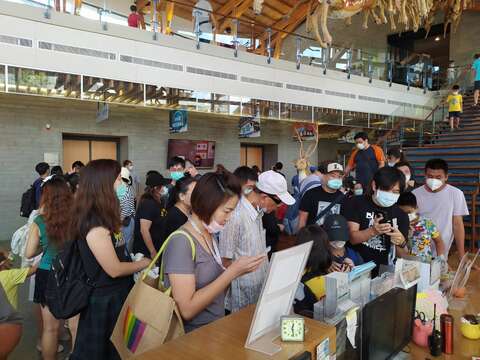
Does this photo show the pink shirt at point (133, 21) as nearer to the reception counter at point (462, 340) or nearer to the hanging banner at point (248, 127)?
the hanging banner at point (248, 127)

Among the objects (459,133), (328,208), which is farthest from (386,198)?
(459,133)

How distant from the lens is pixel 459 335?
6.04 ft

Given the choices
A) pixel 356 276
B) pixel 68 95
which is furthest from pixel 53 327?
pixel 68 95

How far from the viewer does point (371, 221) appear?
2.58 meters

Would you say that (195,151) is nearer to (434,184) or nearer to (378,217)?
(434,184)

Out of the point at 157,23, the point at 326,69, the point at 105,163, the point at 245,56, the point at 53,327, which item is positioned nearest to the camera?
the point at 105,163

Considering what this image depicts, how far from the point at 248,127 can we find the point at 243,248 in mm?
9174

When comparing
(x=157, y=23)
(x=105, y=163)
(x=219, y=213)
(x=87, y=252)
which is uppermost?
(x=157, y=23)

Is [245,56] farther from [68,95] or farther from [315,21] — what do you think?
[68,95]

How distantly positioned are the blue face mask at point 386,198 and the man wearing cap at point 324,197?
31.1 inches

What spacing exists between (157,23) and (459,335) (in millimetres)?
8037

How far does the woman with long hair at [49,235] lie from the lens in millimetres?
2561

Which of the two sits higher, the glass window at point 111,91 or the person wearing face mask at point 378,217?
the glass window at point 111,91

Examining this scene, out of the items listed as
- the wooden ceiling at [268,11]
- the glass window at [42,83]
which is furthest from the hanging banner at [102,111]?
the wooden ceiling at [268,11]
